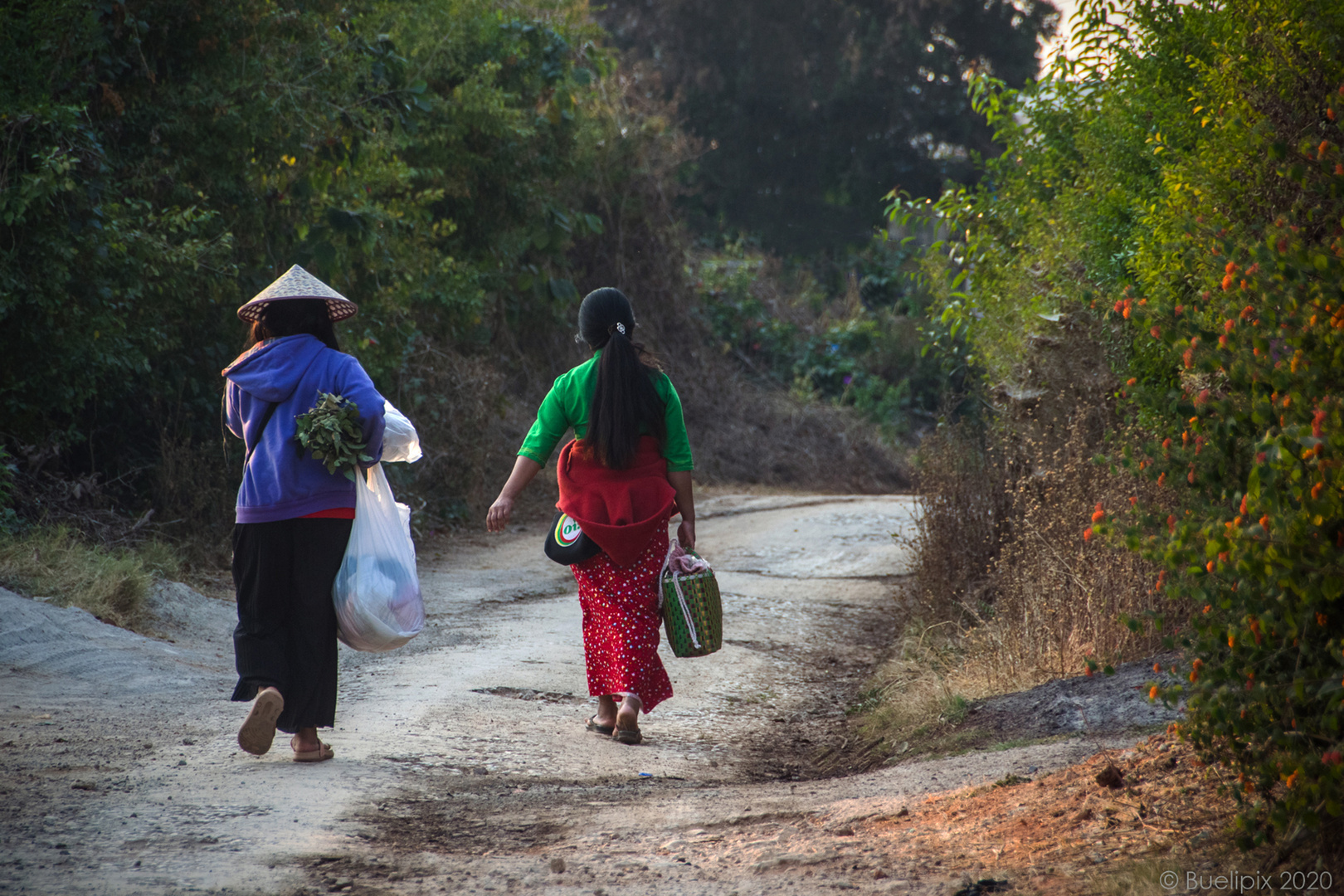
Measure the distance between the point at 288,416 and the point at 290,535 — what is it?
426 millimetres

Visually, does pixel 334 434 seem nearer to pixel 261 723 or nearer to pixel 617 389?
pixel 261 723

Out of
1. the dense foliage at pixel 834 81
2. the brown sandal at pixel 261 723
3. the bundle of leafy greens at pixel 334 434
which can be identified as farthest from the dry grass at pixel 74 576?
the dense foliage at pixel 834 81

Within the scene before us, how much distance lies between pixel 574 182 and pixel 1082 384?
1097cm

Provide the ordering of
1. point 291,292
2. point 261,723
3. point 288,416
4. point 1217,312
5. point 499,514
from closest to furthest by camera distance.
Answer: point 1217,312 < point 261,723 < point 288,416 < point 291,292 < point 499,514

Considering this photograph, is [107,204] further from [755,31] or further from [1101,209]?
[755,31]

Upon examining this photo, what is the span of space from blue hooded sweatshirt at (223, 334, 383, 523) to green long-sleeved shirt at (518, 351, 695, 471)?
741 millimetres

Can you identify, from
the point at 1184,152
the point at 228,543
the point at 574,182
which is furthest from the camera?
the point at 574,182

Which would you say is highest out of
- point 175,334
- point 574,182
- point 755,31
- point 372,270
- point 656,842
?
point 755,31

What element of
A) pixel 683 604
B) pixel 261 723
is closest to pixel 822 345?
pixel 683 604

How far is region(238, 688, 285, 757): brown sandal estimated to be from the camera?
12.2 ft

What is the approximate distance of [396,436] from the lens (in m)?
4.14

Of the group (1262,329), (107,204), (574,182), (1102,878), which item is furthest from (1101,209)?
(574,182)

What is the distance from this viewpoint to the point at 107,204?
7094 millimetres

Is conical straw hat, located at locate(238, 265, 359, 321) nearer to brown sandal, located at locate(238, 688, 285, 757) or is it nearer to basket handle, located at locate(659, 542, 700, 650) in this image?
brown sandal, located at locate(238, 688, 285, 757)
